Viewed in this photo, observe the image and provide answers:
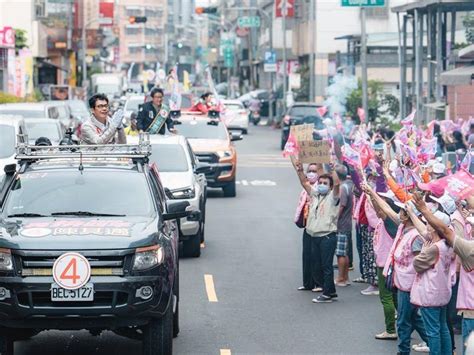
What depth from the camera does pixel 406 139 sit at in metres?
15.9

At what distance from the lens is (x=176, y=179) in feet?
63.1

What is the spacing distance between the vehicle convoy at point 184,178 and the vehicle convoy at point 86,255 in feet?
18.8

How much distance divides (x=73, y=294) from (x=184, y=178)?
891 cm

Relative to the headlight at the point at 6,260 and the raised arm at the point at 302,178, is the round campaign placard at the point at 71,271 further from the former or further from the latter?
the raised arm at the point at 302,178

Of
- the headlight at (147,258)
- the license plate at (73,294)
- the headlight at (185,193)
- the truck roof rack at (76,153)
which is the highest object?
the truck roof rack at (76,153)

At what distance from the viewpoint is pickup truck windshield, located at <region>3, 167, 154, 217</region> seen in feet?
37.8

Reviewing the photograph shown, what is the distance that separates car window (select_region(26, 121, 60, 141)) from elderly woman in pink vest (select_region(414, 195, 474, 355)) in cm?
1896

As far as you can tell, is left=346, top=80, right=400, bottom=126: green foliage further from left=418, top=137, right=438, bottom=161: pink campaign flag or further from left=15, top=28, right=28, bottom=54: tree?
left=418, top=137, right=438, bottom=161: pink campaign flag

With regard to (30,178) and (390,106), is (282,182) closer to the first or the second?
(390,106)

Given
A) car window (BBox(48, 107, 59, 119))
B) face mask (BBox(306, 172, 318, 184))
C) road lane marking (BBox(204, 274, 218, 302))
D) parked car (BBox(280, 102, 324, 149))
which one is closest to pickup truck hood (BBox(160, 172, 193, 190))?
road lane marking (BBox(204, 274, 218, 302))

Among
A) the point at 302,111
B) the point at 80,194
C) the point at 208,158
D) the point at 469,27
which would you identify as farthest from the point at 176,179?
the point at 302,111

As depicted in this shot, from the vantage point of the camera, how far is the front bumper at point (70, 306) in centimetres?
1048

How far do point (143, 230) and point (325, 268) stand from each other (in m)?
4.30

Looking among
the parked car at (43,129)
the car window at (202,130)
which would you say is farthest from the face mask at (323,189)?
the parked car at (43,129)
